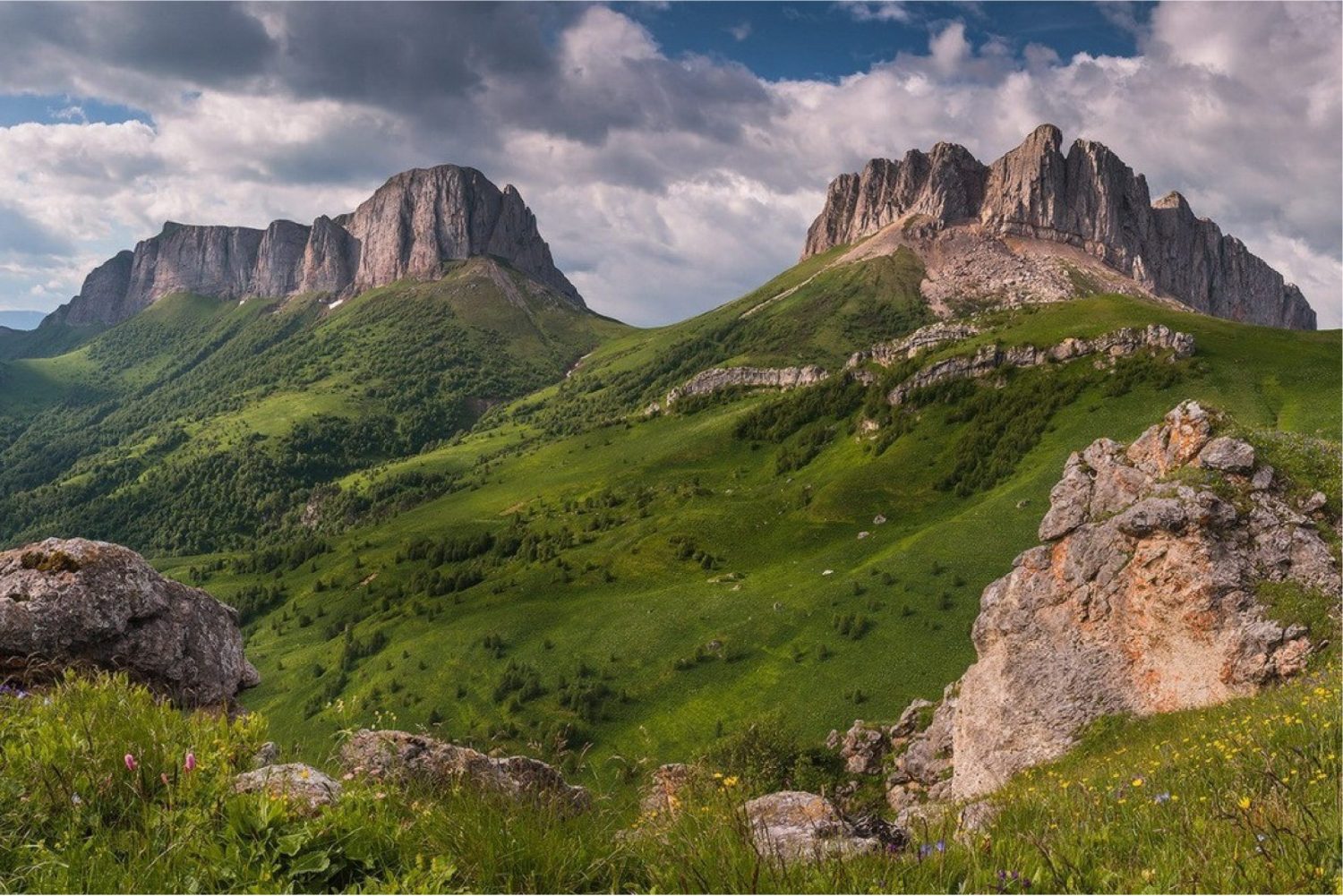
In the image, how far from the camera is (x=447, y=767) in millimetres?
9328

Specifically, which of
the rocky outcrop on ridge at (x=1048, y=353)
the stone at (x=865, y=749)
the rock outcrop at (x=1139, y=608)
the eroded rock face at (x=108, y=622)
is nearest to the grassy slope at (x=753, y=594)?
the rocky outcrop on ridge at (x=1048, y=353)

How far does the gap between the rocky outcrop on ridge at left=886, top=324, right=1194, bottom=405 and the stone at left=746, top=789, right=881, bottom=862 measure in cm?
12116

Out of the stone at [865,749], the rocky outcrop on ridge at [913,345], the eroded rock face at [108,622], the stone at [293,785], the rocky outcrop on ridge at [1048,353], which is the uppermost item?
the rocky outcrop on ridge at [913,345]

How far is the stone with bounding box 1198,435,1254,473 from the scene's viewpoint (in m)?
29.6

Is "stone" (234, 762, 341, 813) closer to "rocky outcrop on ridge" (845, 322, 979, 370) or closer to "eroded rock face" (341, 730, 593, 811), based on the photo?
"eroded rock face" (341, 730, 593, 811)

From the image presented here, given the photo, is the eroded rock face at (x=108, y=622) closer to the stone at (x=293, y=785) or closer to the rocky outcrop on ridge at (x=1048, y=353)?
the stone at (x=293, y=785)

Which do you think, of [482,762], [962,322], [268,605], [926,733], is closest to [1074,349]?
[962,322]

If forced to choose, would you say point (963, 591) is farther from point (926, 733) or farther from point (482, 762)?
point (482, 762)

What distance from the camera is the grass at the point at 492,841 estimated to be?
15.2ft

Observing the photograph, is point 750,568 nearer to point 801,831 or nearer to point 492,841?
point 801,831

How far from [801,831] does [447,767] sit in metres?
4.45

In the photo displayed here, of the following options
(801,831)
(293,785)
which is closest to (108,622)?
(293,785)

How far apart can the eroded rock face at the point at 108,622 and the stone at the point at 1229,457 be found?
35171mm

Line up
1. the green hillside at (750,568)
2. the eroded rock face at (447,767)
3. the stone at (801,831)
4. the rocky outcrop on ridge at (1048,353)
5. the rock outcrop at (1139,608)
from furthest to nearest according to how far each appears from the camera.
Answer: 1. the rocky outcrop on ridge at (1048,353)
2. the green hillside at (750,568)
3. the rock outcrop at (1139,608)
4. the eroded rock face at (447,767)
5. the stone at (801,831)
